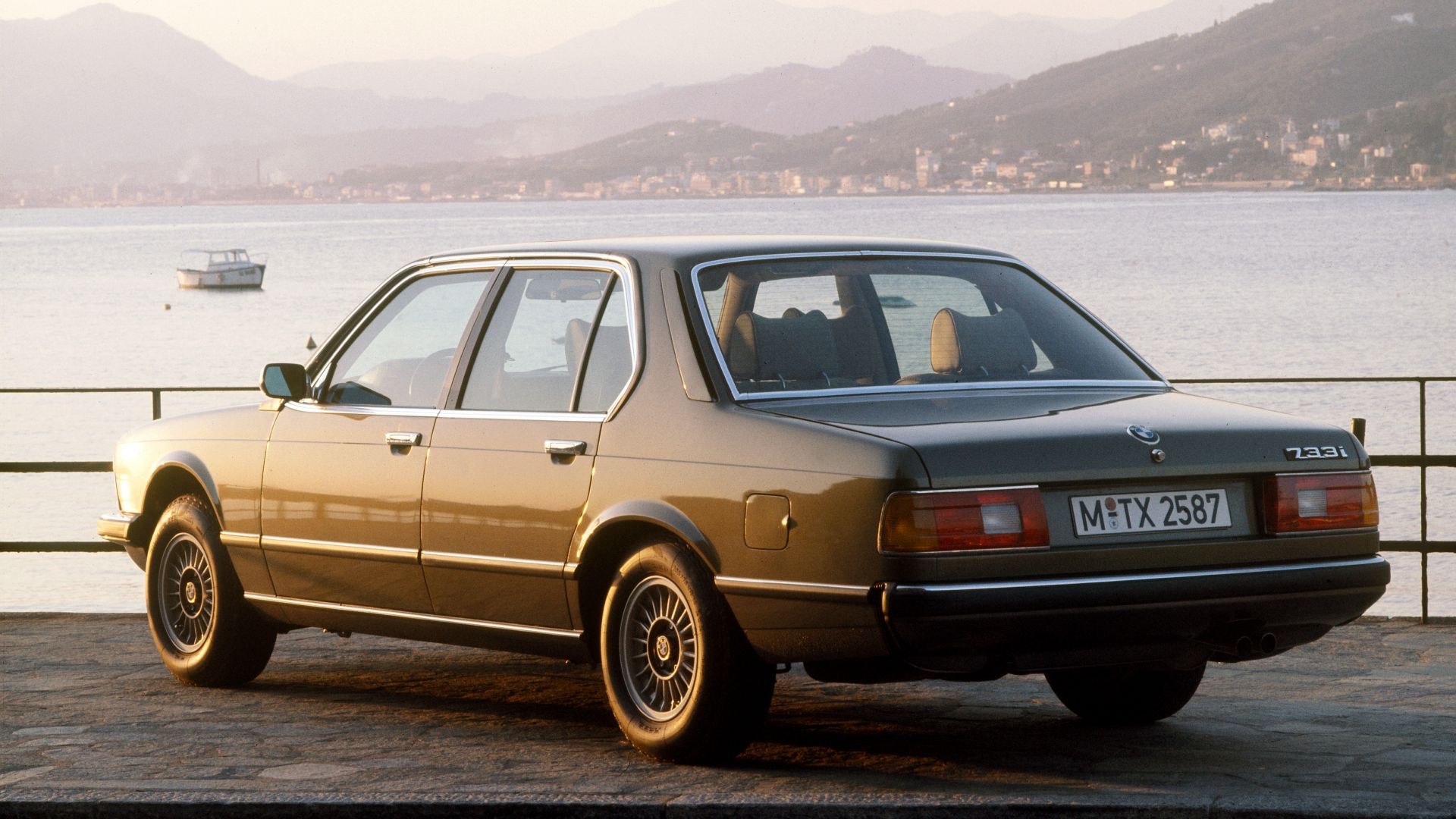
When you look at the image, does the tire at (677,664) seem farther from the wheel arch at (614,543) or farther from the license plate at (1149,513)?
the license plate at (1149,513)

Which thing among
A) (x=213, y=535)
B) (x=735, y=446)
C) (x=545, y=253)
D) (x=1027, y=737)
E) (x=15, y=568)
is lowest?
(x=15, y=568)

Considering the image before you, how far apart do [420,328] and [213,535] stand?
83.4m

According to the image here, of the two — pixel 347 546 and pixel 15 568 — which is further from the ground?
pixel 347 546

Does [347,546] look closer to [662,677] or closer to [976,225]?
[662,677]

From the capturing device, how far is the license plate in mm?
5527

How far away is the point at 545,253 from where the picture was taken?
690cm

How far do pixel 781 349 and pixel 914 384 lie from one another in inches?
16.5

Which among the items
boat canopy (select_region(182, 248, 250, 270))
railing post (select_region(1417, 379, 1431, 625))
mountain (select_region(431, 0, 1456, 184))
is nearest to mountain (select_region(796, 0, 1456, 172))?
mountain (select_region(431, 0, 1456, 184))

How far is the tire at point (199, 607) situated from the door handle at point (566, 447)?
6.69ft

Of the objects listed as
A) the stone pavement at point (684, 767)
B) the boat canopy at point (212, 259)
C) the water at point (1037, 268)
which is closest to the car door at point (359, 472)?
the stone pavement at point (684, 767)

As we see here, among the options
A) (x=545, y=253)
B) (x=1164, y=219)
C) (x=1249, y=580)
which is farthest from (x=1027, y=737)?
(x=1164, y=219)

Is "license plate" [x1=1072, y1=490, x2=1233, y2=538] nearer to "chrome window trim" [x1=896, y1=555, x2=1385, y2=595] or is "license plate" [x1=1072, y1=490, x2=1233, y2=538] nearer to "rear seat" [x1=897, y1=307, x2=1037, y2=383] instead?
"chrome window trim" [x1=896, y1=555, x2=1385, y2=595]

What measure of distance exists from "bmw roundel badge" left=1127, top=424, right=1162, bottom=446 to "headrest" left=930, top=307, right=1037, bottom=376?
2.43 feet

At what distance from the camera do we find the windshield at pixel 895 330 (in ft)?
20.3
